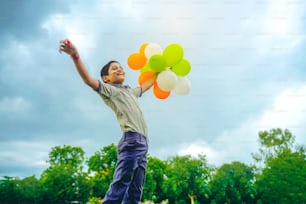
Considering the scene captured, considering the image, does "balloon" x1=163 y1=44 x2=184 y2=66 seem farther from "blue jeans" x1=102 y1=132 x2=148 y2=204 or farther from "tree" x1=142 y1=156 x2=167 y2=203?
"tree" x1=142 y1=156 x2=167 y2=203

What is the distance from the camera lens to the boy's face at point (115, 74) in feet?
10.5

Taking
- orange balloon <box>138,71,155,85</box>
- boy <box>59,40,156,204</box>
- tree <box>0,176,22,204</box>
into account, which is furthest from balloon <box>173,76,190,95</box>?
tree <box>0,176,22,204</box>

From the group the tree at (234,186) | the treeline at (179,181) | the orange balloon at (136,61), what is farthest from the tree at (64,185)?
the orange balloon at (136,61)

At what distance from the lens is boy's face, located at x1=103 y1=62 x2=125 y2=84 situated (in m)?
3.21

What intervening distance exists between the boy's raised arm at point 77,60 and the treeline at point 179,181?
22054mm

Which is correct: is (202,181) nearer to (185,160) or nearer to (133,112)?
(185,160)

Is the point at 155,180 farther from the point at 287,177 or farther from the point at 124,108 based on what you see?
A: the point at 124,108

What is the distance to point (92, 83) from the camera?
2.83 meters

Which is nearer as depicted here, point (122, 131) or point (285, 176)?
point (122, 131)

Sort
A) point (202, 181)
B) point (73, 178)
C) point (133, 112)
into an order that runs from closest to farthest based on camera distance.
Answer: point (133, 112), point (73, 178), point (202, 181)

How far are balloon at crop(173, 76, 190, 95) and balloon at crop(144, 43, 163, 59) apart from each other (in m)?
0.39

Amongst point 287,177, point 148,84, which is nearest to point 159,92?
point 148,84

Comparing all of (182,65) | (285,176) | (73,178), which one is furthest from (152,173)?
(182,65)

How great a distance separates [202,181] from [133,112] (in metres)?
28.7
